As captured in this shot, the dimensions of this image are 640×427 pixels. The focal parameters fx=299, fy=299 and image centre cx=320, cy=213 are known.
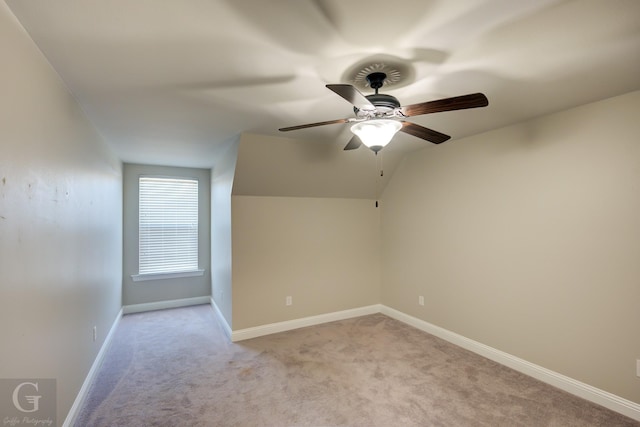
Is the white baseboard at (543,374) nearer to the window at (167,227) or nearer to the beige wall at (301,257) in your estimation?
the beige wall at (301,257)

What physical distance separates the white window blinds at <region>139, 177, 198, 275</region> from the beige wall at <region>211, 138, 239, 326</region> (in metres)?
0.42

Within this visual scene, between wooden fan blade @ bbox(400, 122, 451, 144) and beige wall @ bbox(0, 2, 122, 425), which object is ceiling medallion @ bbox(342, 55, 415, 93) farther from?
beige wall @ bbox(0, 2, 122, 425)

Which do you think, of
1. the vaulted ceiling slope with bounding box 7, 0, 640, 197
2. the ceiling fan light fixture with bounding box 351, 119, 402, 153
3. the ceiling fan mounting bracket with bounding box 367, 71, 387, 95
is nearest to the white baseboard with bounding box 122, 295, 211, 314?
the vaulted ceiling slope with bounding box 7, 0, 640, 197

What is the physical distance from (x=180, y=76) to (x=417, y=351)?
326 cm

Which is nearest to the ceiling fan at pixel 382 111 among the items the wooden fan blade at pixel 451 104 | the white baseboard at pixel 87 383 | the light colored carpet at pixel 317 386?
the wooden fan blade at pixel 451 104

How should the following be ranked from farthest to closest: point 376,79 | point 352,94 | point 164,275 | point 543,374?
point 164,275, point 543,374, point 376,79, point 352,94

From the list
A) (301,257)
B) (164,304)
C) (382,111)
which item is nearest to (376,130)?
(382,111)

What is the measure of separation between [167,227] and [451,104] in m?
4.66

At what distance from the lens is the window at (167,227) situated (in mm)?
4715

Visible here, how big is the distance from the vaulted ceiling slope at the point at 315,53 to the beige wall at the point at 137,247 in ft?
7.38

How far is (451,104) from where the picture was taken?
1537mm

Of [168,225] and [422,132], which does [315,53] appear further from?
[168,225]

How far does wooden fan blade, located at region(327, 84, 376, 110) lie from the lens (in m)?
1.39

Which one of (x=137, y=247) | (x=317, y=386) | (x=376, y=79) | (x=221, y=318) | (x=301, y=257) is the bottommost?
(x=317, y=386)
